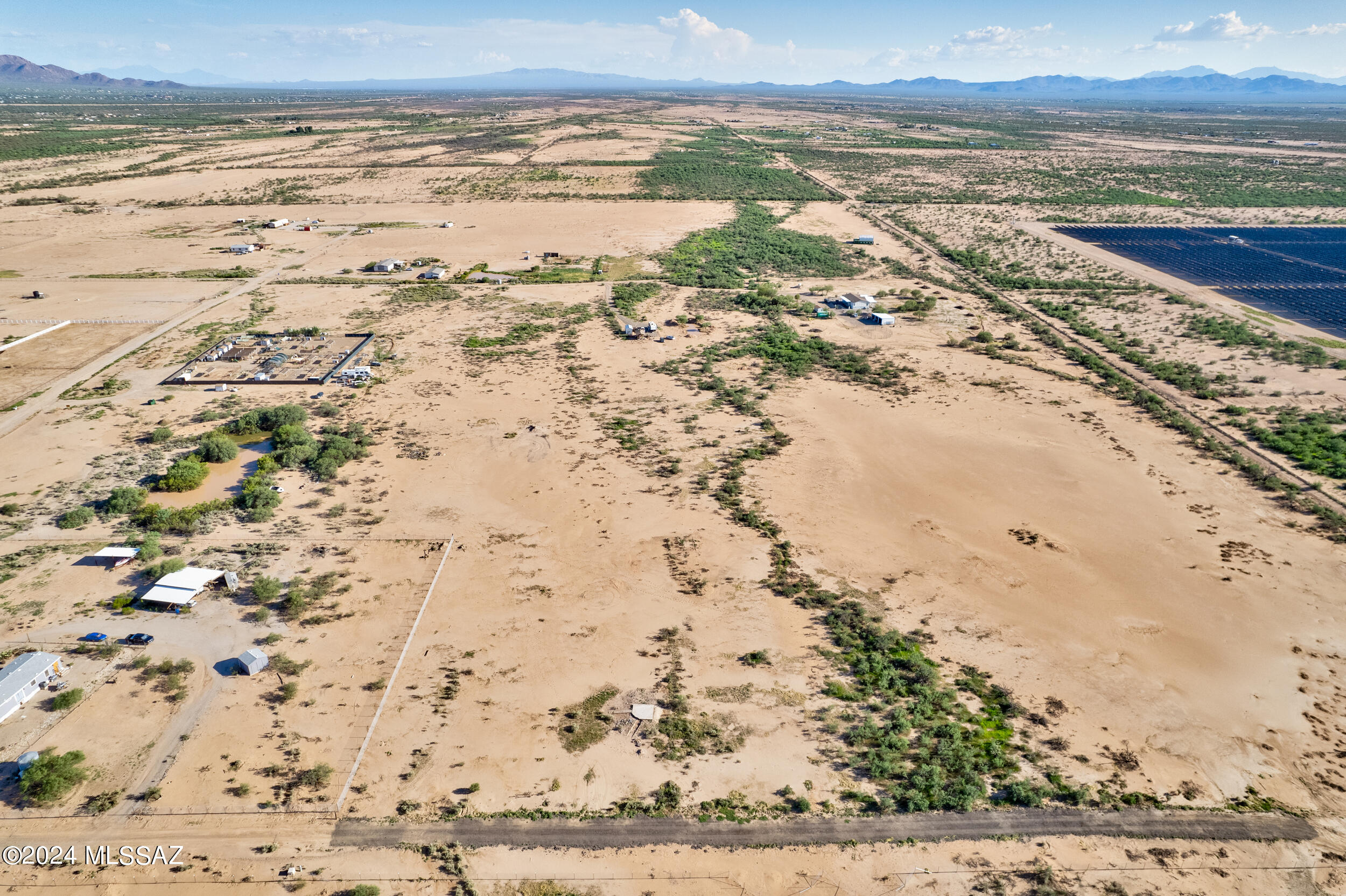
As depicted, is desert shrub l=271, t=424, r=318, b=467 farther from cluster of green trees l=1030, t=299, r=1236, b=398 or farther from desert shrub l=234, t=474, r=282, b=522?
cluster of green trees l=1030, t=299, r=1236, b=398

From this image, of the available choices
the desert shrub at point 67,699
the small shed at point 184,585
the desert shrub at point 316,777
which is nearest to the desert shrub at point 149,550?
the small shed at point 184,585

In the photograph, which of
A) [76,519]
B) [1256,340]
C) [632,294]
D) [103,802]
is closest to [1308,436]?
[1256,340]

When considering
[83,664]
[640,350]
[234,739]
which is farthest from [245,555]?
[640,350]

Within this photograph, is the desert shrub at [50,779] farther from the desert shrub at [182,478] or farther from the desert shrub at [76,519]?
the desert shrub at [182,478]

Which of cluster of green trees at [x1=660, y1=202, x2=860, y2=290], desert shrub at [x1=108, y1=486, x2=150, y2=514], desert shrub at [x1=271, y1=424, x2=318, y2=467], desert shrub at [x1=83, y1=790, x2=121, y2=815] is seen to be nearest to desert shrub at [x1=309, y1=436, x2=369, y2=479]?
desert shrub at [x1=271, y1=424, x2=318, y2=467]

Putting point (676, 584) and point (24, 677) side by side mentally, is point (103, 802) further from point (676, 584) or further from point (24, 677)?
point (676, 584)
